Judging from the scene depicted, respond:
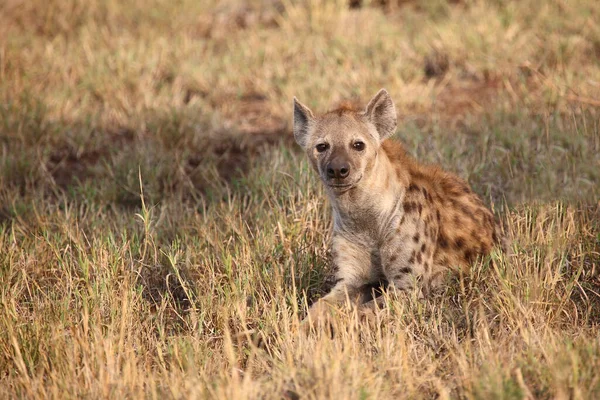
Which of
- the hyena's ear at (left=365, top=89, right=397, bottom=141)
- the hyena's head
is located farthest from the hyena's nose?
the hyena's ear at (left=365, top=89, right=397, bottom=141)

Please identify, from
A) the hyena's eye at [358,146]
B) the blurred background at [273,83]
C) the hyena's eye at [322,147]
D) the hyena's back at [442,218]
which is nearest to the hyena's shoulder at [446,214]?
the hyena's back at [442,218]

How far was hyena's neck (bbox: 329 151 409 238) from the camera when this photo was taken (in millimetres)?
4469

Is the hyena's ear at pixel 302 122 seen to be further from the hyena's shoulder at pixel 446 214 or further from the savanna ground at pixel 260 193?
the savanna ground at pixel 260 193

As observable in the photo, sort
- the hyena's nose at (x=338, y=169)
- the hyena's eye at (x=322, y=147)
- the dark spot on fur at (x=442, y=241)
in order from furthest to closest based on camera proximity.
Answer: the dark spot on fur at (x=442, y=241)
the hyena's eye at (x=322, y=147)
the hyena's nose at (x=338, y=169)

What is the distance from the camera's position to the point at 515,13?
27.1 feet

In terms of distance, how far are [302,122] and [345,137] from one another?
1.18 ft

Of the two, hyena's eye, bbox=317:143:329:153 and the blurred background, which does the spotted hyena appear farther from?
the blurred background

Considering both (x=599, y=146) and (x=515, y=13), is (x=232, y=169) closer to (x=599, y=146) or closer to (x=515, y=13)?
(x=599, y=146)

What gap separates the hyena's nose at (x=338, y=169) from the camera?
4266 millimetres

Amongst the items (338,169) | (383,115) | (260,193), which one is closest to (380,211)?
(338,169)

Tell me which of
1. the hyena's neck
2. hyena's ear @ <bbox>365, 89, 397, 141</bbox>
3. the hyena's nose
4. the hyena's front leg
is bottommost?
the hyena's front leg

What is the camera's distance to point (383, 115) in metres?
4.63

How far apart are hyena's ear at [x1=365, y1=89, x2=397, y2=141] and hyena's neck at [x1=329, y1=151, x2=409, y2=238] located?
0.43ft

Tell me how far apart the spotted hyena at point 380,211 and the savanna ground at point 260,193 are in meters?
0.22
